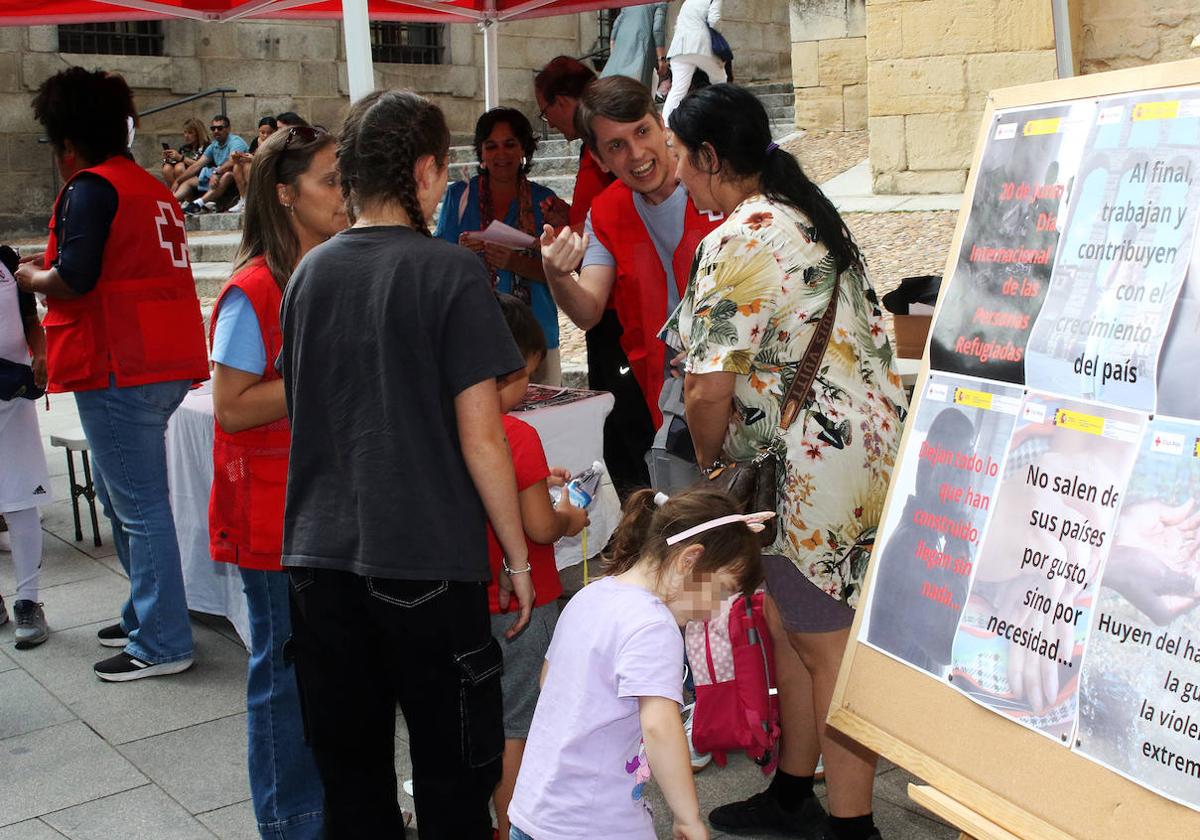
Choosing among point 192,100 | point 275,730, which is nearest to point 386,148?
point 275,730

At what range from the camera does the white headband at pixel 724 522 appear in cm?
236

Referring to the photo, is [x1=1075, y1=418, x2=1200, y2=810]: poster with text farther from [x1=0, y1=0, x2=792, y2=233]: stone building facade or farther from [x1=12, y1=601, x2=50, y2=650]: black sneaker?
[x1=0, y1=0, x2=792, y2=233]: stone building facade

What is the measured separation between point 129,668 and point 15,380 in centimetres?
112

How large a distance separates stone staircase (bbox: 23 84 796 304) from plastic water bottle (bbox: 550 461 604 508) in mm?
8421

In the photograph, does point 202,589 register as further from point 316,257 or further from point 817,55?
point 817,55

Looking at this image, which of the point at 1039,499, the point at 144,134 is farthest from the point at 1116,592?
the point at 144,134

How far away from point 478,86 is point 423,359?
16409 millimetres

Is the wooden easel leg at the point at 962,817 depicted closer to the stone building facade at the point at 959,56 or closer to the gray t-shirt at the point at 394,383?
the gray t-shirt at the point at 394,383

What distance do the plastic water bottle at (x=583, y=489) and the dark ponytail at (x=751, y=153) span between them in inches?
30.2

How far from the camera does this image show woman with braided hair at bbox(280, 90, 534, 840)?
2211mm

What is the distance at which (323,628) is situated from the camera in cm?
232

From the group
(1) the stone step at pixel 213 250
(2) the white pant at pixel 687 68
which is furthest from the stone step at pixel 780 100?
(1) the stone step at pixel 213 250

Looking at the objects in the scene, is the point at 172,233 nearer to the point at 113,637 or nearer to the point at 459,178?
the point at 113,637

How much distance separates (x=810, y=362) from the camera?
8.97 ft
